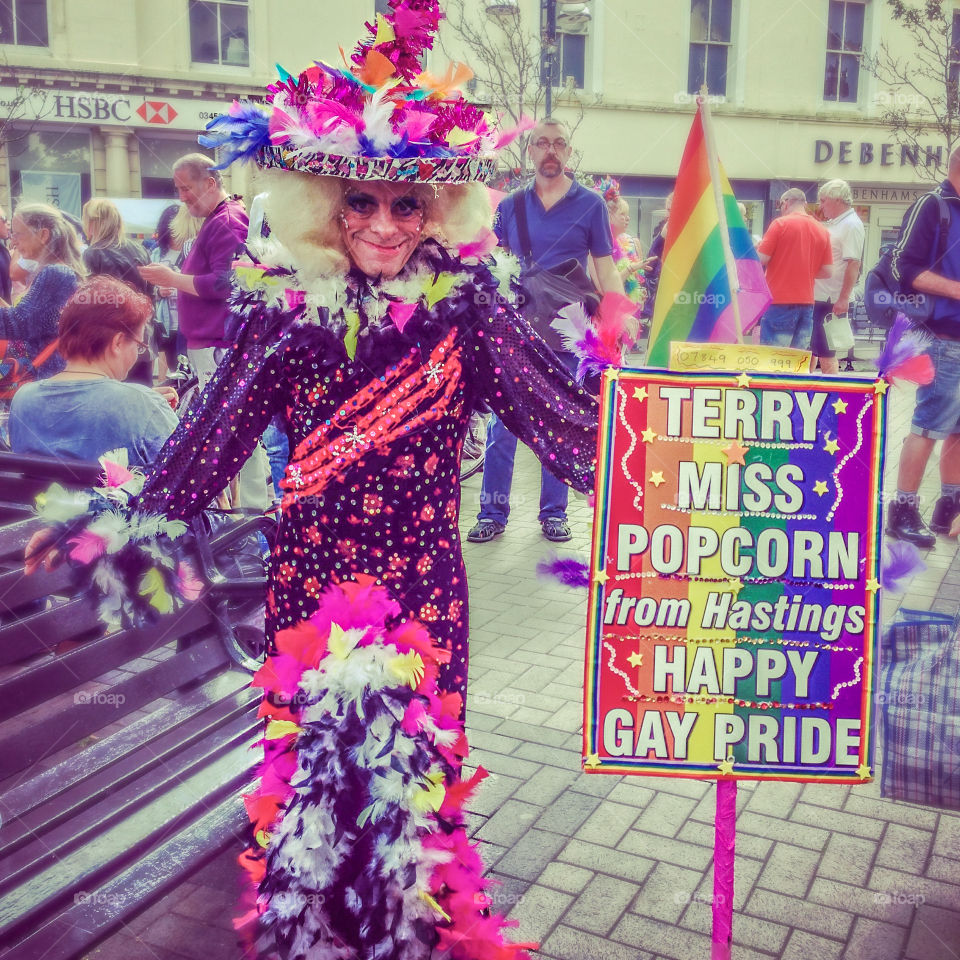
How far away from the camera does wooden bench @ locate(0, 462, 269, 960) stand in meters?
2.21

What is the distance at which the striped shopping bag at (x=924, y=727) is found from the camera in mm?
2354

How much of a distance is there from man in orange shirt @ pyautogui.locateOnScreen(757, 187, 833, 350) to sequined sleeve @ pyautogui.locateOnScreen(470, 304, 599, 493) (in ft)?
20.7

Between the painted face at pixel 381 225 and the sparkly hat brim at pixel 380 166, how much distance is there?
5cm

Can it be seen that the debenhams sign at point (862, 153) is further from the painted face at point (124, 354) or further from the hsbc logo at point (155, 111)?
the painted face at point (124, 354)

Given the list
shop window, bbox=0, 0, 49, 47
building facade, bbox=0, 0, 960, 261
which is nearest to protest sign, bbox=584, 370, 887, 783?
building facade, bbox=0, 0, 960, 261

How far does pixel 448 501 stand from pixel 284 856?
80 cm

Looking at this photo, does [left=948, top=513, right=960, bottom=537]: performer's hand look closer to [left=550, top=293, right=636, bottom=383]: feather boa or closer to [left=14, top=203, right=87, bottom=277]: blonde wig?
[left=550, top=293, right=636, bottom=383]: feather boa

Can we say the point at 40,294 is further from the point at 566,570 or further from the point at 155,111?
the point at 155,111

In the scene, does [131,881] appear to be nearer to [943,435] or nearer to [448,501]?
[448,501]

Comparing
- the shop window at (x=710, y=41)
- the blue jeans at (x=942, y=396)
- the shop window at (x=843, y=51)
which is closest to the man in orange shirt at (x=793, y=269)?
the blue jeans at (x=942, y=396)

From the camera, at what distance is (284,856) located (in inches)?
77.9

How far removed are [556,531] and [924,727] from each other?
354 centimetres

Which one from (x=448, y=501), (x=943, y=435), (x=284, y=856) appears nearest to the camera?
(x=284, y=856)

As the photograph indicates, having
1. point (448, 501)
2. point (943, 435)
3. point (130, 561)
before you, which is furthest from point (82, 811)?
point (943, 435)
